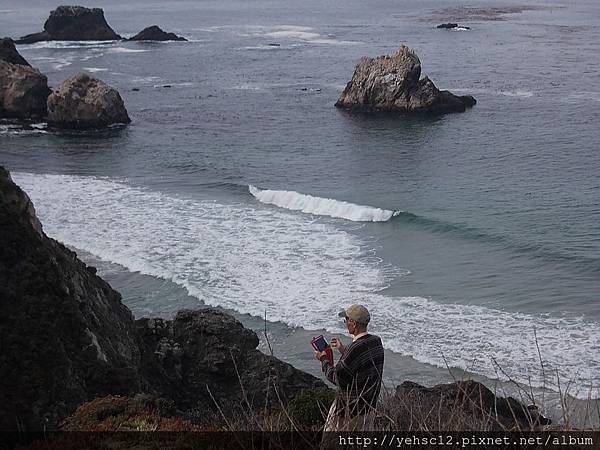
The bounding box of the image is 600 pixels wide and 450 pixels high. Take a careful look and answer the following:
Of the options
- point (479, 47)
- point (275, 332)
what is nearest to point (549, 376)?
point (275, 332)

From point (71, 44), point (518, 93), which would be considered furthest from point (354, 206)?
point (71, 44)

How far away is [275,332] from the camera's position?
21469 millimetres

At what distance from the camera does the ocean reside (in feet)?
70.6

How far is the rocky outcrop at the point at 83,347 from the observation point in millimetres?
11773

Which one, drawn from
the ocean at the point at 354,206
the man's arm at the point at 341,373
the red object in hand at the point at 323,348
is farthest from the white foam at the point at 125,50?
the man's arm at the point at 341,373

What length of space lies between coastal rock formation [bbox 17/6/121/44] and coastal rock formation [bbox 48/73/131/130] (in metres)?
52.5

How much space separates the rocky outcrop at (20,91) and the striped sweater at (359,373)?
50409 mm

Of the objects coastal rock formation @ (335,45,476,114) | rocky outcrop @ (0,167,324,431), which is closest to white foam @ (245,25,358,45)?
coastal rock formation @ (335,45,476,114)

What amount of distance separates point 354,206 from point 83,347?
70.5ft

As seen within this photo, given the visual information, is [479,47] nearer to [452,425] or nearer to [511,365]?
[511,365]

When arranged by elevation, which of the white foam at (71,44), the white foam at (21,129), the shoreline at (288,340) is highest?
the white foam at (71,44)

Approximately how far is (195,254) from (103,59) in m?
61.4

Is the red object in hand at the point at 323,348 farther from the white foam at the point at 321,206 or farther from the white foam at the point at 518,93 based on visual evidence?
the white foam at the point at 518,93

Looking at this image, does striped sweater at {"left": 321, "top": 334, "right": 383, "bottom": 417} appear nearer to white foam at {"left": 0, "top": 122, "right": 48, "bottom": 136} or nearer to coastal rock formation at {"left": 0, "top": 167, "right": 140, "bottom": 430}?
coastal rock formation at {"left": 0, "top": 167, "right": 140, "bottom": 430}
